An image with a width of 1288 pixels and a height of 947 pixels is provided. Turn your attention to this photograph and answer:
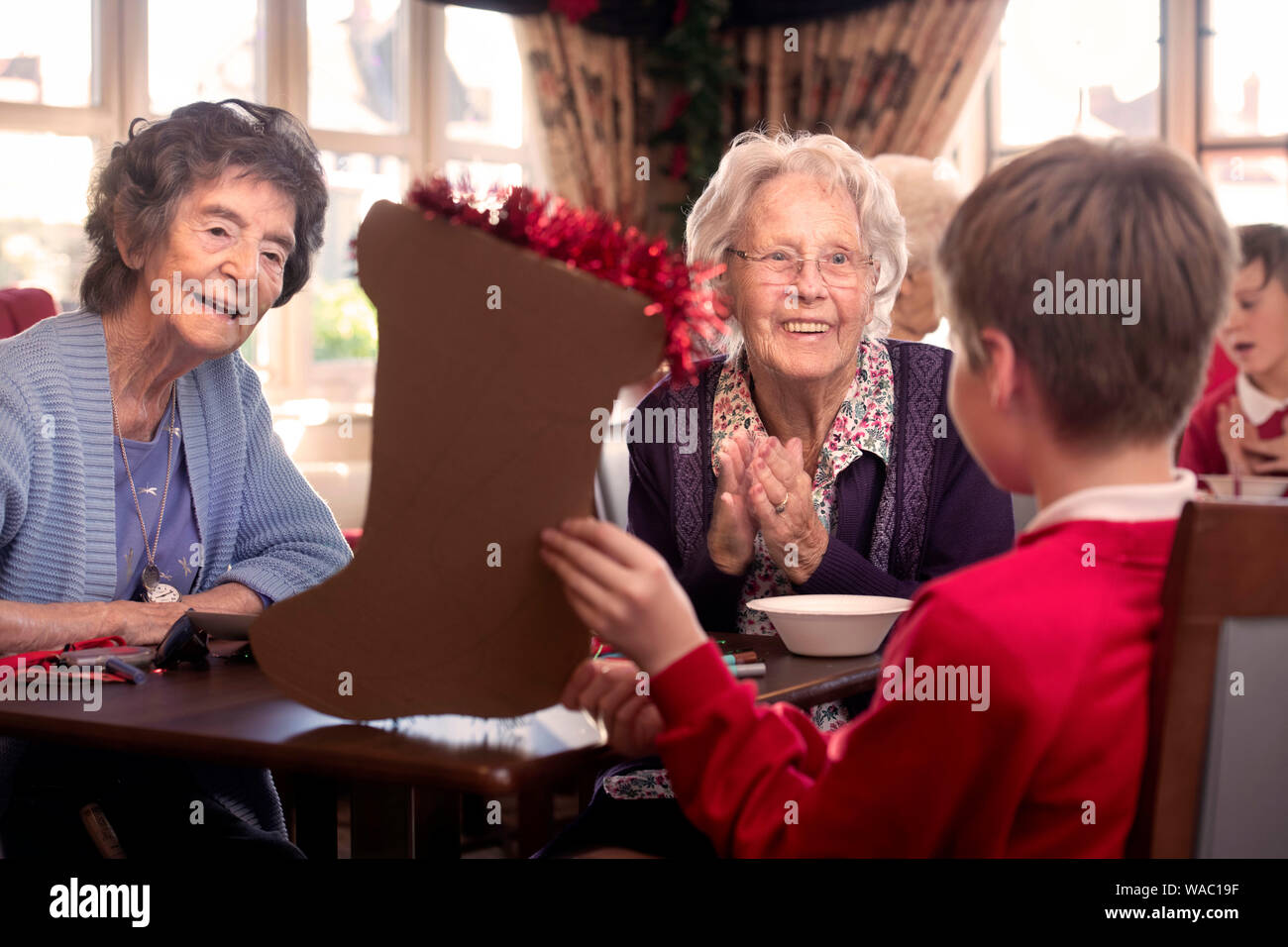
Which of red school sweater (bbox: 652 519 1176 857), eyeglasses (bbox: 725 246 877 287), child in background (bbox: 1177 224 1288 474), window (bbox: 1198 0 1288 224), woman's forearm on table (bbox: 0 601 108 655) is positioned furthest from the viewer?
window (bbox: 1198 0 1288 224)

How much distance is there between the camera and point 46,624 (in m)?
1.44

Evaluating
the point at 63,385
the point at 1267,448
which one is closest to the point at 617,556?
the point at 63,385

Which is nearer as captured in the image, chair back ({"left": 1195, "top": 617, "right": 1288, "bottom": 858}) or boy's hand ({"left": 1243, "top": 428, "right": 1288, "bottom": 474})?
chair back ({"left": 1195, "top": 617, "right": 1288, "bottom": 858})

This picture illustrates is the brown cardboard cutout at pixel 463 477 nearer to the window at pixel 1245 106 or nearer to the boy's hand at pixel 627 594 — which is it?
the boy's hand at pixel 627 594

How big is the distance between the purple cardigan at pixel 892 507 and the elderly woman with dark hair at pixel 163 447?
48 centimetres

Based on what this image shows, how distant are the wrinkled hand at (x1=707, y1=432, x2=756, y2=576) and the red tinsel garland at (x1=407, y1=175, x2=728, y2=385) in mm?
654

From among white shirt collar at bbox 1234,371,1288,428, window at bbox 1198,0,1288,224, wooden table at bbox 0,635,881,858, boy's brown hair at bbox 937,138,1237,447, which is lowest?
wooden table at bbox 0,635,881,858

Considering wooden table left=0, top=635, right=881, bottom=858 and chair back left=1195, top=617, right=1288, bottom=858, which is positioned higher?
chair back left=1195, top=617, right=1288, bottom=858

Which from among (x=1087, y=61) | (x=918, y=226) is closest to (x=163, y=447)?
(x=918, y=226)

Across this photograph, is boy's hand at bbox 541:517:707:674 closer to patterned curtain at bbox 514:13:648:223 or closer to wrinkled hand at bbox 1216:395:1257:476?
wrinkled hand at bbox 1216:395:1257:476

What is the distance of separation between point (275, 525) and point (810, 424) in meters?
0.80

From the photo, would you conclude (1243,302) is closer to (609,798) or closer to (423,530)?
(609,798)

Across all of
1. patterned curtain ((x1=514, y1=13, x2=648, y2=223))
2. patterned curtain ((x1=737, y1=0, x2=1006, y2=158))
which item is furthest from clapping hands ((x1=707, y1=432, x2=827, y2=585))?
patterned curtain ((x1=737, y1=0, x2=1006, y2=158))

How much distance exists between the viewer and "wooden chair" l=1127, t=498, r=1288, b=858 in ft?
2.79
